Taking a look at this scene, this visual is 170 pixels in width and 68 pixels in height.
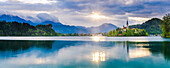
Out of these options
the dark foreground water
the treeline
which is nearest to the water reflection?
the dark foreground water

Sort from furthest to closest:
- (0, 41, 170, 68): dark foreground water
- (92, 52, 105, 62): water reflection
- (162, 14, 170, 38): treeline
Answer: (162, 14, 170, 38): treeline → (92, 52, 105, 62): water reflection → (0, 41, 170, 68): dark foreground water

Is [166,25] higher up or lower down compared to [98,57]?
higher up

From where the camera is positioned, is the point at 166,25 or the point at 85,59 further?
the point at 166,25

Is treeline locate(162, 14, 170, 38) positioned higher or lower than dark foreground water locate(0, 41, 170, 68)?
higher

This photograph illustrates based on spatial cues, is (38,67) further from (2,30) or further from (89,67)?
(2,30)

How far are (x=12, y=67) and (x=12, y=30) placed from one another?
638ft

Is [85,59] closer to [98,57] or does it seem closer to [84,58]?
[84,58]

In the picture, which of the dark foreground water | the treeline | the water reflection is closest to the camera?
the dark foreground water

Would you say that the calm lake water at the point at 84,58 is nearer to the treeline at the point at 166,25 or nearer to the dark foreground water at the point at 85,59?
the dark foreground water at the point at 85,59

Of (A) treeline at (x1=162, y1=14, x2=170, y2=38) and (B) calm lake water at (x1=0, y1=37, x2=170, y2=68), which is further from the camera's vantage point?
(A) treeline at (x1=162, y1=14, x2=170, y2=38)

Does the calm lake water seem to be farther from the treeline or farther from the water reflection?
the treeline

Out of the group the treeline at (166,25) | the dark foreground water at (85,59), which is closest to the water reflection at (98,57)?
the dark foreground water at (85,59)

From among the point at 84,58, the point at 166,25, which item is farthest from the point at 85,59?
the point at 166,25

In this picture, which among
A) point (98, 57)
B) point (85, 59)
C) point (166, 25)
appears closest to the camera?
point (85, 59)
